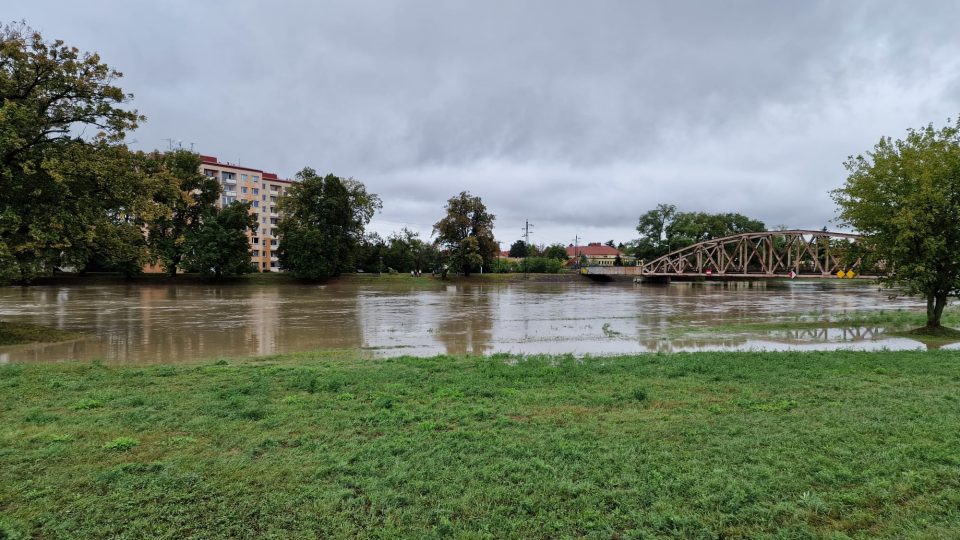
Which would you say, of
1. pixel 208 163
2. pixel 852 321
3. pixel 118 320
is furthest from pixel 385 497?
pixel 208 163

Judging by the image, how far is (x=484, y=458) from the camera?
548 cm

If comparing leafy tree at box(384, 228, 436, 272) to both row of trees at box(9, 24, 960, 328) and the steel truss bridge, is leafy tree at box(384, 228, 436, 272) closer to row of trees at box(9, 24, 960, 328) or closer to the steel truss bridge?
the steel truss bridge

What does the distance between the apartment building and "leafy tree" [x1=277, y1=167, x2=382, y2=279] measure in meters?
31.6

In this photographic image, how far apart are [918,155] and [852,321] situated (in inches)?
373

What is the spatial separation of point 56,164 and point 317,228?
54162 mm

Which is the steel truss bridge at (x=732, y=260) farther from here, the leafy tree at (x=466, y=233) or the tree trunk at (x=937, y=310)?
the tree trunk at (x=937, y=310)

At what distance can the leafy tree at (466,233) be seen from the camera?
86938 mm

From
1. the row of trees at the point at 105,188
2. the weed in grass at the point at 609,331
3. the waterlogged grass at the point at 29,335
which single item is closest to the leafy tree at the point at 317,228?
the row of trees at the point at 105,188

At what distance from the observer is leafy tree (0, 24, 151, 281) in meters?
17.5

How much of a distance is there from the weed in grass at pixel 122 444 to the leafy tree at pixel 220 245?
6639 cm

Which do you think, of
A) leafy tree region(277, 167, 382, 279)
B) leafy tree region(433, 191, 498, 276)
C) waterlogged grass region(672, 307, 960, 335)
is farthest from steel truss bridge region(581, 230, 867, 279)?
waterlogged grass region(672, 307, 960, 335)

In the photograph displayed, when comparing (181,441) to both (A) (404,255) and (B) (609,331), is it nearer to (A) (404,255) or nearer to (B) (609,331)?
(B) (609,331)

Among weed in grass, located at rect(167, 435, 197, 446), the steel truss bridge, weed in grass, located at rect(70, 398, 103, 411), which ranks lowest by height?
weed in grass, located at rect(70, 398, 103, 411)

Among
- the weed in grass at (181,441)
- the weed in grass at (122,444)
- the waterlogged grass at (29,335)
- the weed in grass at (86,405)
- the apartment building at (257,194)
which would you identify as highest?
the apartment building at (257,194)
